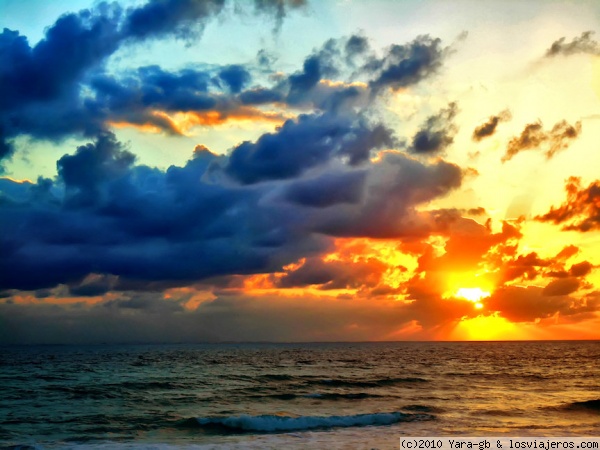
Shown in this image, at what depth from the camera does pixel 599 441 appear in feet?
85.5

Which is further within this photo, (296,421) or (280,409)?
(280,409)

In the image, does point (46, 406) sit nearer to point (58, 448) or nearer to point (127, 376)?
point (58, 448)

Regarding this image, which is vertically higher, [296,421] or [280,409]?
[296,421]

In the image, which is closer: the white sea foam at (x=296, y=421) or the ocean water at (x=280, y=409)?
the ocean water at (x=280, y=409)

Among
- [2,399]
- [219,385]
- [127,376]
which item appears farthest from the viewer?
[127,376]

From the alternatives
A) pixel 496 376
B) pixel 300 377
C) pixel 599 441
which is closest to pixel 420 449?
pixel 599 441

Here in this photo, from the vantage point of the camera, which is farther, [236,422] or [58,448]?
[236,422]

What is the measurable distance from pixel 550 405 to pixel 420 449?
23361mm

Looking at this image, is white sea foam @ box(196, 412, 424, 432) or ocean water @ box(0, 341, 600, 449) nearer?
ocean water @ box(0, 341, 600, 449)

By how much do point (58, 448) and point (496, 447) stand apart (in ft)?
71.5

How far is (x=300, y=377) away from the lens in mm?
65562

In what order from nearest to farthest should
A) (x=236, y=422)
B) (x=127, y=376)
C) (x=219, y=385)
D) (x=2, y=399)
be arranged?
(x=236, y=422) < (x=2, y=399) < (x=219, y=385) < (x=127, y=376)

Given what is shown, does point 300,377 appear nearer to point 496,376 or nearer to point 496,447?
point 496,376

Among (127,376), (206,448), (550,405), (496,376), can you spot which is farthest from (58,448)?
(496,376)
